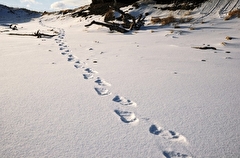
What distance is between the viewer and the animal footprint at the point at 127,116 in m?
1.39

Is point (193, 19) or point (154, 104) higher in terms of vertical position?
point (193, 19)

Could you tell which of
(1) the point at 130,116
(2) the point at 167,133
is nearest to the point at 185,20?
(1) the point at 130,116

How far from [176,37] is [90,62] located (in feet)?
9.75

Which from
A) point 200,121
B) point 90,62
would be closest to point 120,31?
point 90,62

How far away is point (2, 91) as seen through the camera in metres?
1.83

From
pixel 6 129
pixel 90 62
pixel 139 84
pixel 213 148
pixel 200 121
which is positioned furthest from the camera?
pixel 90 62

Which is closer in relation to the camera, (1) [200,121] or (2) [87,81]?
(1) [200,121]

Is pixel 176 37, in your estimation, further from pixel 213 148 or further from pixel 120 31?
pixel 213 148

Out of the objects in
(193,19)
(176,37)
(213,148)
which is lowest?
(213,148)

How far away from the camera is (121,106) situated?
1611 millimetres

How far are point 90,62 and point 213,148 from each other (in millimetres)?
2301

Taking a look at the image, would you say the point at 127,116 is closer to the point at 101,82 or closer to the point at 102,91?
the point at 102,91

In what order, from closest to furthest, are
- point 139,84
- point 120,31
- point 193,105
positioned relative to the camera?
1. point 193,105
2. point 139,84
3. point 120,31

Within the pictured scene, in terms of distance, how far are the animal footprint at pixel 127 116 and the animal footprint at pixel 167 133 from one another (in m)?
0.16
